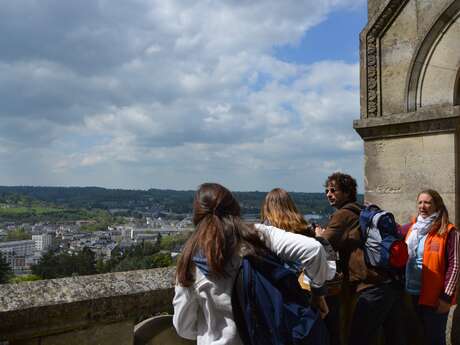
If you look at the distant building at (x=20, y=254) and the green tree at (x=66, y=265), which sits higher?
the green tree at (x=66, y=265)

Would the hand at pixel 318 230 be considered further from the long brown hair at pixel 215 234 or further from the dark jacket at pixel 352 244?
the long brown hair at pixel 215 234

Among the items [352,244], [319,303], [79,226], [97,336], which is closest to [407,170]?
[352,244]

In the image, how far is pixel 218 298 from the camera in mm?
2219

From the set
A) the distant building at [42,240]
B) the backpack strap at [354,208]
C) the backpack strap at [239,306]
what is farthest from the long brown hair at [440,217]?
the distant building at [42,240]

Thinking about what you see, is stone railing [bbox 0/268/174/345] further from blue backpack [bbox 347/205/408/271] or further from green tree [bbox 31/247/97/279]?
green tree [bbox 31/247/97/279]

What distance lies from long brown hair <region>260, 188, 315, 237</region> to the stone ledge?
9.21 ft

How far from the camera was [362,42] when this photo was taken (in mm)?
5824

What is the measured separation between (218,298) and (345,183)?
1911mm

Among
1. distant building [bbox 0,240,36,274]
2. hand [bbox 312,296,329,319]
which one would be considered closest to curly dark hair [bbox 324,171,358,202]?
hand [bbox 312,296,329,319]

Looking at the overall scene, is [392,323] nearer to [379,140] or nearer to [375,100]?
[379,140]

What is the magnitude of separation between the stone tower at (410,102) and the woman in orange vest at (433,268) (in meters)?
1.07

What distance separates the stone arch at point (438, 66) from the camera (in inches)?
200

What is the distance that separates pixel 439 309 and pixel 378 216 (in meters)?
1.11

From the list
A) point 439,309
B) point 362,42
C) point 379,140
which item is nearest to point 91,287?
point 439,309
